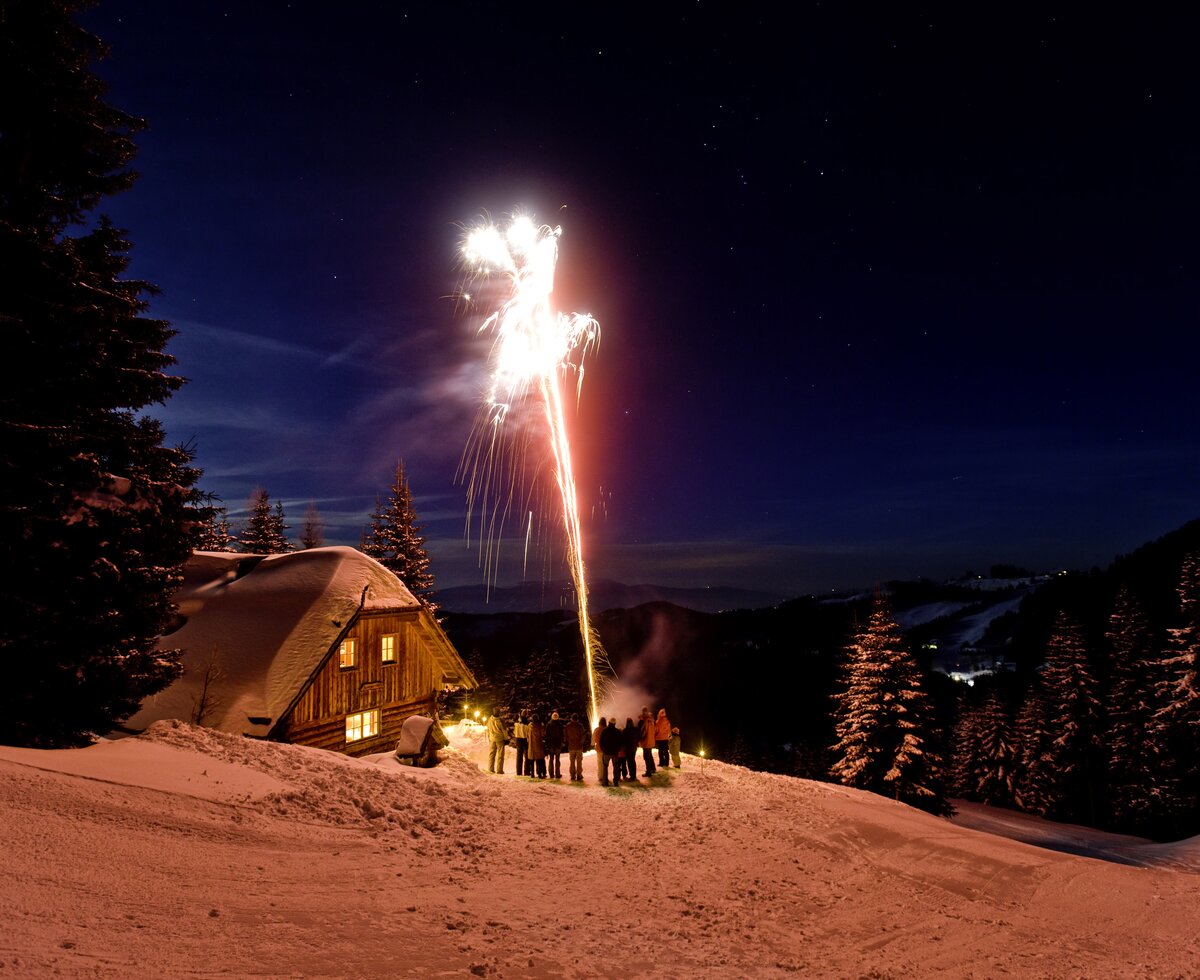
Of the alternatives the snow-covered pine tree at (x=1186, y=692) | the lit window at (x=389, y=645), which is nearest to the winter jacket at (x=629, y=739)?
the lit window at (x=389, y=645)

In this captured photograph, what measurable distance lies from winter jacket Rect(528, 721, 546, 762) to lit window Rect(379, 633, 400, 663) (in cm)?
709

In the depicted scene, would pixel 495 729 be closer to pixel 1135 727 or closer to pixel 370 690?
pixel 370 690

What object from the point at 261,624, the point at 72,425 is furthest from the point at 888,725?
the point at 72,425

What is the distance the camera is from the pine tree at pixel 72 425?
33.4 ft

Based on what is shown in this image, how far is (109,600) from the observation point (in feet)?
36.3

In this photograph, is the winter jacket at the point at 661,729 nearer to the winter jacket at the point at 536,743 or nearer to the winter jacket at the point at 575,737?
the winter jacket at the point at 575,737

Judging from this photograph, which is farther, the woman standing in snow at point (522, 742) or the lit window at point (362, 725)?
the lit window at point (362, 725)

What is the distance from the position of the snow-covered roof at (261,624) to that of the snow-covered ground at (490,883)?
15.3 feet

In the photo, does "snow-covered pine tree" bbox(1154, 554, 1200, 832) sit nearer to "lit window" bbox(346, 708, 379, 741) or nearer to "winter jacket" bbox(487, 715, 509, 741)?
"winter jacket" bbox(487, 715, 509, 741)

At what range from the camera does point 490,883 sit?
855 cm

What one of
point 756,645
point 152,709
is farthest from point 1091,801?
point 756,645

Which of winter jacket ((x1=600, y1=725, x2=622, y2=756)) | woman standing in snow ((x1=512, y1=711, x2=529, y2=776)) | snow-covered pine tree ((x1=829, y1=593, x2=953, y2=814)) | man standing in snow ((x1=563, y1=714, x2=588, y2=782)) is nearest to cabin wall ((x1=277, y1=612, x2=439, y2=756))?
woman standing in snow ((x1=512, y1=711, x2=529, y2=776))

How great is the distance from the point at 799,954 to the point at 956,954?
2509 mm

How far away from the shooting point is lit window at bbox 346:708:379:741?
20094 mm
